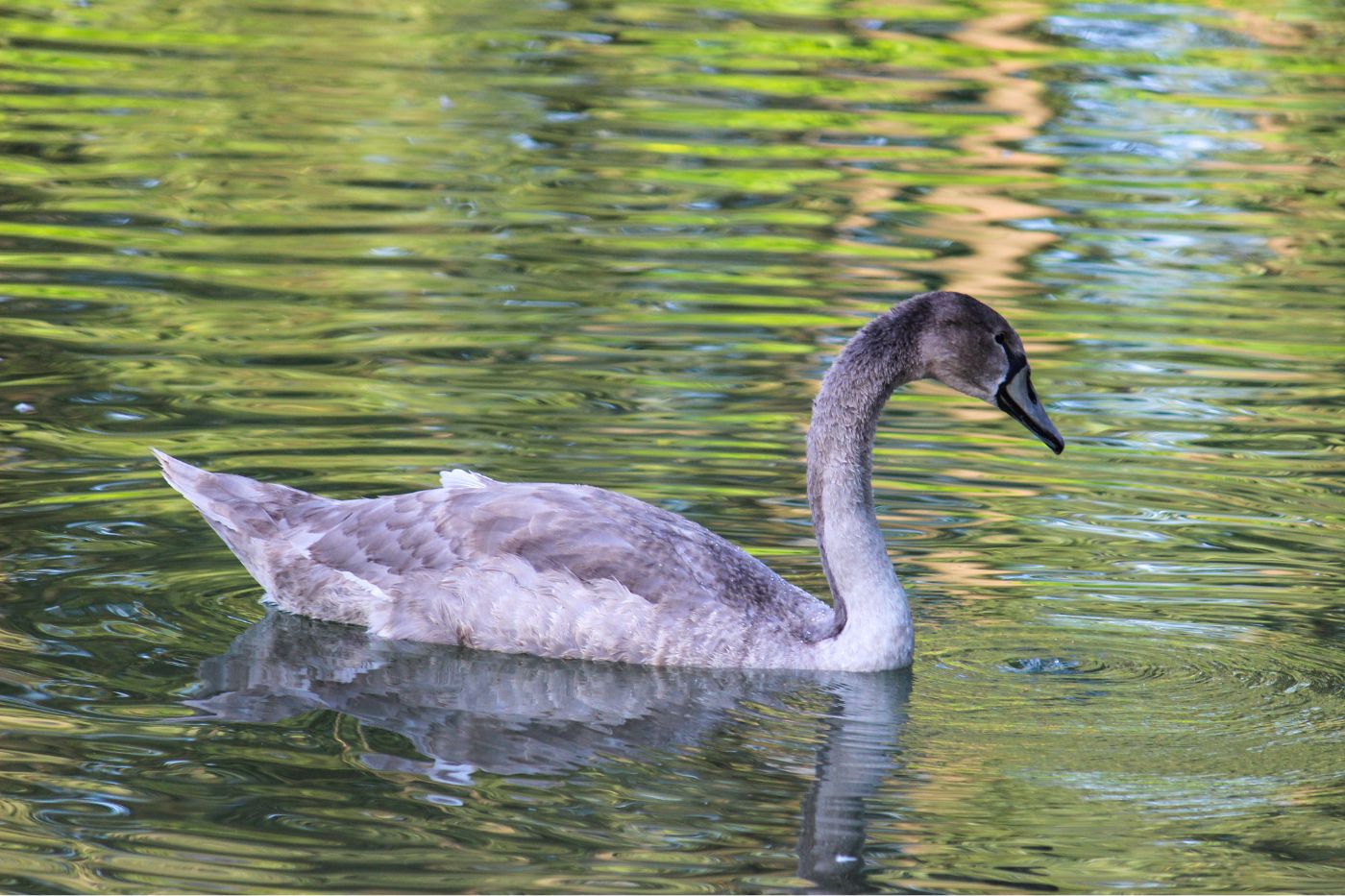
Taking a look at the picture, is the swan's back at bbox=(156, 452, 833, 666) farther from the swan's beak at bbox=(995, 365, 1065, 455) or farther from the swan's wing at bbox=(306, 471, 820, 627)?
the swan's beak at bbox=(995, 365, 1065, 455)

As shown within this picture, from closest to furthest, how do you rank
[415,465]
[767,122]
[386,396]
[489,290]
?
[415,465] < [386,396] < [489,290] < [767,122]

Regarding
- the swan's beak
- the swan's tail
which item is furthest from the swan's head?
the swan's tail

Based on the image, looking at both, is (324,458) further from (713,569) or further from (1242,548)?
(1242,548)

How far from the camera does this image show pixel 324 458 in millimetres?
11578

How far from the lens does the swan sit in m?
8.99

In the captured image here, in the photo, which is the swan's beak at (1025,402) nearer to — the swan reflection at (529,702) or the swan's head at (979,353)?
the swan's head at (979,353)

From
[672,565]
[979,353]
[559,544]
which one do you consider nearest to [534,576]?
[559,544]

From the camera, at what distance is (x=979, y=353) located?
8.98m

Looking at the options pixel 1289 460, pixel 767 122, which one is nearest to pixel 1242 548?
pixel 1289 460

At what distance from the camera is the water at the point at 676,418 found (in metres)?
7.34

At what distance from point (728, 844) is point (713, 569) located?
7.04ft

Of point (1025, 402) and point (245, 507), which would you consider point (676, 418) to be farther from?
point (1025, 402)

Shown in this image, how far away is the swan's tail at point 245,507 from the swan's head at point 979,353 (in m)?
2.82

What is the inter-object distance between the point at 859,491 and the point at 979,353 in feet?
2.47
